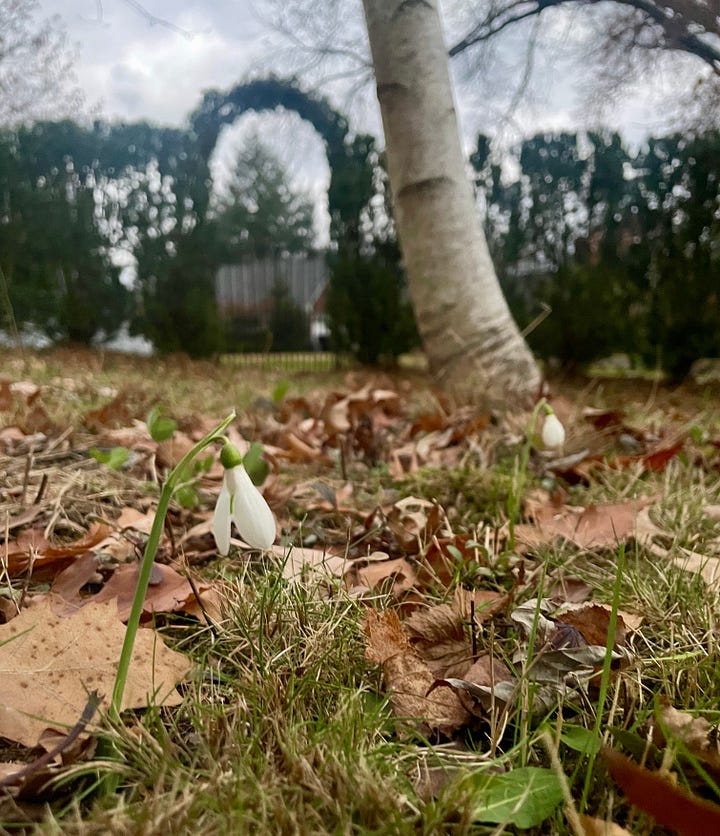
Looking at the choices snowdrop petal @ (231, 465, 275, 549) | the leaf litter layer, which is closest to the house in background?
the leaf litter layer

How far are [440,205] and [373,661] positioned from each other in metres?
2.33

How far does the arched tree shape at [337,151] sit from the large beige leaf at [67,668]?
7.53m

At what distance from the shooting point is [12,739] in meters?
0.62

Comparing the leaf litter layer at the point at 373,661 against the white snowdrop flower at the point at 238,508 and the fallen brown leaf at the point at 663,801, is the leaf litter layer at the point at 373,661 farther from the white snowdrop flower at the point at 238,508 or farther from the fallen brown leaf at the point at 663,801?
the white snowdrop flower at the point at 238,508

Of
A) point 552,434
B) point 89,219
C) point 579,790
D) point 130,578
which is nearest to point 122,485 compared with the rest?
point 130,578

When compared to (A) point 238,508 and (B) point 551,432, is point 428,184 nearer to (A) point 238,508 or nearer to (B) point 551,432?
(B) point 551,432

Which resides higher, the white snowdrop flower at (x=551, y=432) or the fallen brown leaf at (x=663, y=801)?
the white snowdrop flower at (x=551, y=432)

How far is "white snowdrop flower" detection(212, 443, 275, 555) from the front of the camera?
0.76m

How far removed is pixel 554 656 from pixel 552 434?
0.86m

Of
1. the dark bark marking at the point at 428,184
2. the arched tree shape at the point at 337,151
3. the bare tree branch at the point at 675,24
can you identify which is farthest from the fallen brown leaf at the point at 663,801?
the arched tree shape at the point at 337,151

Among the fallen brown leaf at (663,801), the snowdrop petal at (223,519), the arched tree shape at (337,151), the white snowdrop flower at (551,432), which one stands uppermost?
the arched tree shape at (337,151)

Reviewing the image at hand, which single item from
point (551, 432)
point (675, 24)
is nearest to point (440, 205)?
point (675, 24)

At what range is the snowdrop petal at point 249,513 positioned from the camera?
0.77 m

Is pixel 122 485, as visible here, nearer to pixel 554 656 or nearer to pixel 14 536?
pixel 14 536
